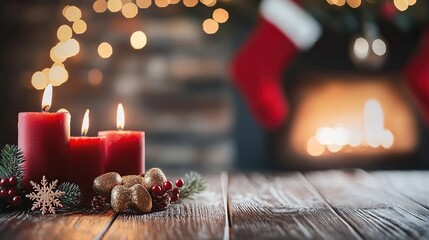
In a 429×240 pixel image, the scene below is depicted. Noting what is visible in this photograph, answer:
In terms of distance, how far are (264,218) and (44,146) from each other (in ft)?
1.10

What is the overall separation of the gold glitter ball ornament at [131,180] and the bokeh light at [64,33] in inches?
81.2

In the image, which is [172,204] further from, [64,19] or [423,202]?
[64,19]

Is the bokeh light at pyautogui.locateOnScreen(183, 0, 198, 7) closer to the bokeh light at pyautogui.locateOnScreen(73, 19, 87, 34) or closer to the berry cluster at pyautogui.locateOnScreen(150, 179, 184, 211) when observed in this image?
the bokeh light at pyautogui.locateOnScreen(73, 19, 87, 34)

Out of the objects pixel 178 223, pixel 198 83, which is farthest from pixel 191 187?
pixel 198 83

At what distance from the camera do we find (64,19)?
2.87 meters

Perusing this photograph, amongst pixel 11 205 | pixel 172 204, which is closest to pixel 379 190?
pixel 172 204

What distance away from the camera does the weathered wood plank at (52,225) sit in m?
0.72

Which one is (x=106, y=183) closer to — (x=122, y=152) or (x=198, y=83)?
(x=122, y=152)

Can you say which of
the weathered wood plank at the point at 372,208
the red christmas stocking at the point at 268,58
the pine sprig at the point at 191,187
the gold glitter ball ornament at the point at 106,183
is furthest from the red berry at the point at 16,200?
the red christmas stocking at the point at 268,58

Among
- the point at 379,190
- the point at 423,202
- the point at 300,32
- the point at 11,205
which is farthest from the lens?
the point at 300,32

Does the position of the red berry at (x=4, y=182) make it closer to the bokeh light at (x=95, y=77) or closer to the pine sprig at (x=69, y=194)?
the pine sprig at (x=69, y=194)

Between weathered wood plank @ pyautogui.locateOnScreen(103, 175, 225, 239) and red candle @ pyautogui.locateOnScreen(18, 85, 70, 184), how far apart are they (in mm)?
130

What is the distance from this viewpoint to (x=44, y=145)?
0.91 m

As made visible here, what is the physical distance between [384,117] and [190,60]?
931 millimetres
